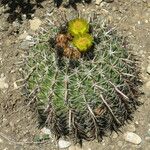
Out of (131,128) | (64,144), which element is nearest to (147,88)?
(131,128)

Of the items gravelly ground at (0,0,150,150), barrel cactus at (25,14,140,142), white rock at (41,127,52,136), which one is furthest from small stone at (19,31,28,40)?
white rock at (41,127,52,136)

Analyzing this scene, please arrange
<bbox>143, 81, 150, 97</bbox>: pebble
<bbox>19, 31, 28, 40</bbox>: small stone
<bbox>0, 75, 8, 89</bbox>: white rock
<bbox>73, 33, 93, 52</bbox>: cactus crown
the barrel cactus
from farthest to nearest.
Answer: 1. <bbox>19, 31, 28, 40</bbox>: small stone
2. <bbox>0, 75, 8, 89</bbox>: white rock
3. <bbox>143, 81, 150, 97</bbox>: pebble
4. the barrel cactus
5. <bbox>73, 33, 93, 52</bbox>: cactus crown

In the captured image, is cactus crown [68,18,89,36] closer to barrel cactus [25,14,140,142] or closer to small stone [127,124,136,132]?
barrel cactus [25,14,140,142]

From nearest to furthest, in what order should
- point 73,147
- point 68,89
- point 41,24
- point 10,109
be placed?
point 68,89 → point 73,147 → point 10,109 → point 41,24

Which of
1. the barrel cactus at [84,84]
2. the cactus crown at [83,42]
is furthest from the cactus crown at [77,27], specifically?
the barrel cactus at [84,84]

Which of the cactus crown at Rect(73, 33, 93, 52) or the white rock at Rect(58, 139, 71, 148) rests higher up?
the cactus crown at Rect(73, 33, 93, 52)

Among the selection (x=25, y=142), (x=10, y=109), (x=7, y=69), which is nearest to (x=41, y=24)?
(x=7, y=69)

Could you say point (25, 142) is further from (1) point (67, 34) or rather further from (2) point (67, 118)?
(1) point (67, 34)
